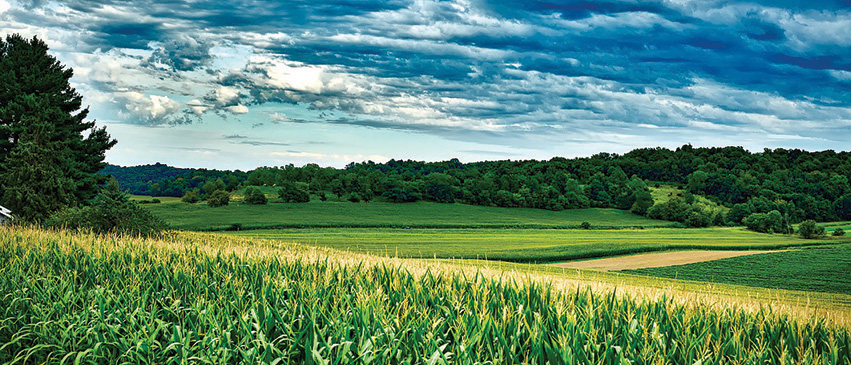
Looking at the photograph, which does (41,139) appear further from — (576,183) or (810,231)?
(576,183)

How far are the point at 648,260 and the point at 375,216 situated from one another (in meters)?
44.3

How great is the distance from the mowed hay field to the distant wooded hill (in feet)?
238

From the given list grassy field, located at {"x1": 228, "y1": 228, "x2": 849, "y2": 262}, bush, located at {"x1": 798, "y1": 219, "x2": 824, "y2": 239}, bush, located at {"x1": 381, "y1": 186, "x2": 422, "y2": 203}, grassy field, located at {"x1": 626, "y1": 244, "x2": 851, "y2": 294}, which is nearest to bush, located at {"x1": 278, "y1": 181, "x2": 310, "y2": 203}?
bush, located at {"x1": 381, "y1": 186, "x2": 422, "y2": 203}

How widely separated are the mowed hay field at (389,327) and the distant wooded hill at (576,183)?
2858 inches

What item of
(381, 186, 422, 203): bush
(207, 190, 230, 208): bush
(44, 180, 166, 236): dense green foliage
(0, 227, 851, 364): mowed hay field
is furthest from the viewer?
(381, 186, 422, 203): bush

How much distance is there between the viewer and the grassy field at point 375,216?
72.0m

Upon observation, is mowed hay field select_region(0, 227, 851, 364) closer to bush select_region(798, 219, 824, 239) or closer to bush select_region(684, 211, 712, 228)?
bush select_region(798, 219, 824, 239)

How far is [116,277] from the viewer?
10789mm

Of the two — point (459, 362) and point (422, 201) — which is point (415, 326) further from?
point (422, 201)

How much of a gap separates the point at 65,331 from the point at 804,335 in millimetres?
8763

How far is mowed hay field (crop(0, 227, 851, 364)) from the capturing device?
247 inches

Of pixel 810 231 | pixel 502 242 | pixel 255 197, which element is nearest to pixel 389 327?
pixel 502 242

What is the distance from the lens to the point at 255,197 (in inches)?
3364

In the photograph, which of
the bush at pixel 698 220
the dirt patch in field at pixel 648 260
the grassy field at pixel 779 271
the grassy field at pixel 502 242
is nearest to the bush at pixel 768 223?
the grassy field at pixel 502 242
